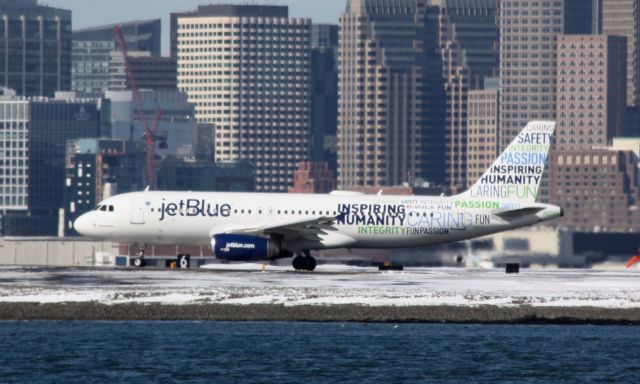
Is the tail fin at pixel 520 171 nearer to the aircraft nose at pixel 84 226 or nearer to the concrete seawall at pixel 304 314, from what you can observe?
the aircraft nose at pixel 84 226

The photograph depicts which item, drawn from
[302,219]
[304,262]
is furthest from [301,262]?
[302,219]

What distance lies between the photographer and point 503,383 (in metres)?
63.1

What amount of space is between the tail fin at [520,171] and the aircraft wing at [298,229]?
9334 mm

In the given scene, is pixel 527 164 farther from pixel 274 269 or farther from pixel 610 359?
pixel 610 359

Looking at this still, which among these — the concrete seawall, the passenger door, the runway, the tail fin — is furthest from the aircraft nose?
the concrete seawall

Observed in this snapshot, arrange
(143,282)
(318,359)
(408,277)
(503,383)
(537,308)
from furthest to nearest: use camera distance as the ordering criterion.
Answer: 1. (408,277)
2. (143,282)
3. (537,308)
4. (318,359)
5. (503,383)

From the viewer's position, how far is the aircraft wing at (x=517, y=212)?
99812 millimetres

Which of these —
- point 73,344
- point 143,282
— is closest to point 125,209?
point 143,282

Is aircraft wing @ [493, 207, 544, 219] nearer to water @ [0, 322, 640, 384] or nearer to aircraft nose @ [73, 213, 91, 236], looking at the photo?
aircraft nose @ [73, 213, 91, 236]

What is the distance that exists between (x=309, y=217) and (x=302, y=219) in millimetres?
682

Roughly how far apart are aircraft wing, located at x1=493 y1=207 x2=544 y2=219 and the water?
23.3 metres

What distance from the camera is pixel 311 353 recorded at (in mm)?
68750

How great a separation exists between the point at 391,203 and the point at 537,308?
71.1 feet

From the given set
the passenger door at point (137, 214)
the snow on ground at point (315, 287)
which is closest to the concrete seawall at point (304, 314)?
the snow on ground at point (315, 287)
